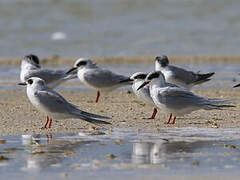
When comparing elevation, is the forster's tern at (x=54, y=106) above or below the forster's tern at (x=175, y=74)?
below

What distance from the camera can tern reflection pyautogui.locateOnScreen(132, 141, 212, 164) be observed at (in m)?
5.39

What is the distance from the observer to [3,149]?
586 cm

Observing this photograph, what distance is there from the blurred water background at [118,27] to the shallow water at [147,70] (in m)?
2.71

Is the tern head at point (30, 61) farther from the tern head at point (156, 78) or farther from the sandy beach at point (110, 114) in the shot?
the tern head at point (156, 78)

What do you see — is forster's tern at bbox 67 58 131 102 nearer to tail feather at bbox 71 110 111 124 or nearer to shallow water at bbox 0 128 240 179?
tail feather at bbox 71 110 111 124

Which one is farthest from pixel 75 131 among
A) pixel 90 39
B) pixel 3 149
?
pixel 90 39

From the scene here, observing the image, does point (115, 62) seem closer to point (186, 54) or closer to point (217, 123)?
point (186, 54)

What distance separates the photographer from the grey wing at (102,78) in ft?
34.3

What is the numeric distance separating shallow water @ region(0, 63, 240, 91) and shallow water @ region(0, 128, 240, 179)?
18.2ft

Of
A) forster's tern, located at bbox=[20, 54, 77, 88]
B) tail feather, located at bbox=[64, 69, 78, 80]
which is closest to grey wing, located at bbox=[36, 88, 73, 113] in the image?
forster's tern, located at bbox=[20, 54, 77, 88]

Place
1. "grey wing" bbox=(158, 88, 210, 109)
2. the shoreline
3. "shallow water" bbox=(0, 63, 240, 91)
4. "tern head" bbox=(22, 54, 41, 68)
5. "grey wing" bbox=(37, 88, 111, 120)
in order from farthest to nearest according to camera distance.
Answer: the shoreline < "shallow water" bbox=(0, 63, 240, 91) < "tern head" bbox=(22, 54, 41, 68) < "grey wing" bbox=(158, 88, 210, 109) < "grey wing" bbox=(37, 88, 111, 120)

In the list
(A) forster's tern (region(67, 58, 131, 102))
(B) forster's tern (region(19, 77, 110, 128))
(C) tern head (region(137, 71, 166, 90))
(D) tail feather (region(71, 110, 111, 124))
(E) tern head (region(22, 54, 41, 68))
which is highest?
(E) tern head (region(22, 54, 41, 68))

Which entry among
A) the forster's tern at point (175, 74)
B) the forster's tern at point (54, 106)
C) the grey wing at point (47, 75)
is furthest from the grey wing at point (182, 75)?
the forster's tern at point (54, 106)

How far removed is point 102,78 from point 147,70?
403 centimetres
